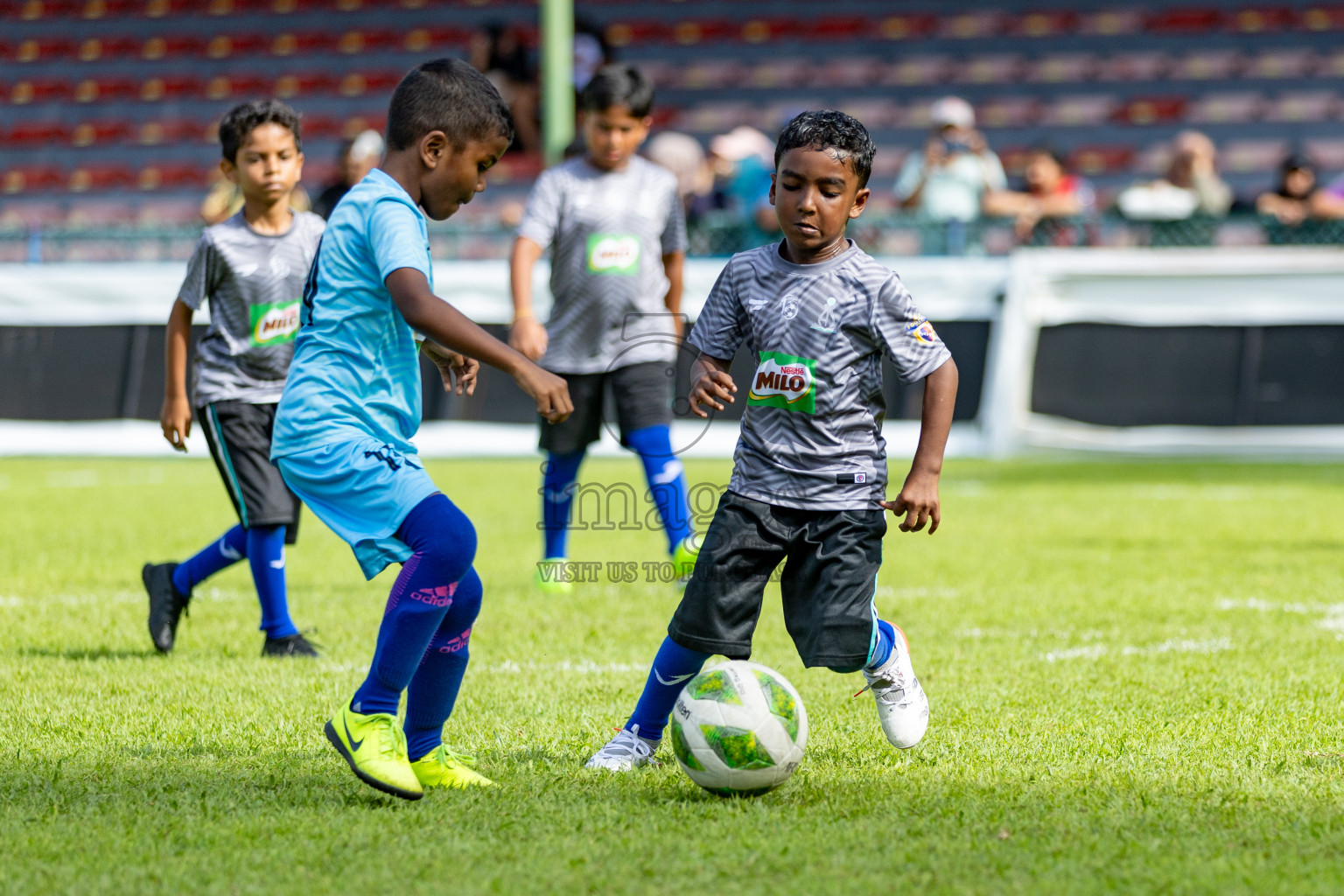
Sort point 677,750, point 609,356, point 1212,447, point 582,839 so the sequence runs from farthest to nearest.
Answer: point 1212,447 < point 609,356 < point 677,750 < point 582,839

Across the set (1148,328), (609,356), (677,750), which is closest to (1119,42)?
(1148,328)

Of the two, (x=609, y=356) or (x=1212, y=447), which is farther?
(x=1212, y=447)

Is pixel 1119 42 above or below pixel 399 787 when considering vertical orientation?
above

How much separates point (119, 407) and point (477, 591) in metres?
9.28

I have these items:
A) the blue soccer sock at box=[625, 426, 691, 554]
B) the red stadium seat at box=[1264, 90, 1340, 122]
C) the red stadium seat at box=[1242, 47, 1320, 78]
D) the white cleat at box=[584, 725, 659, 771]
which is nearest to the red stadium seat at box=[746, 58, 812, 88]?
the red stadium seat at box=[1242, 47, 1320, 78]

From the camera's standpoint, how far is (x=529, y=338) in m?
4.93

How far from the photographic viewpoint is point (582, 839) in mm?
2768

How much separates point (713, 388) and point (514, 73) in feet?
46.8

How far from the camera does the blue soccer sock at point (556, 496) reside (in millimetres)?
6137

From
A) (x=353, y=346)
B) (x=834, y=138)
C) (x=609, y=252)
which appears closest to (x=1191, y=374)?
(x=609, y=252)

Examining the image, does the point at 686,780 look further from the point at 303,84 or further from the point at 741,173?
the point at 303,84

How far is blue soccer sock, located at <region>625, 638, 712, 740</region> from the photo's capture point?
3414mm

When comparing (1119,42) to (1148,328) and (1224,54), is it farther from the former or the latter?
(1148,328)

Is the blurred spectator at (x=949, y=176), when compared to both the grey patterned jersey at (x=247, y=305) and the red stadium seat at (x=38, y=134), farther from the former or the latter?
the red stadium seat at (x=38, y=134)
